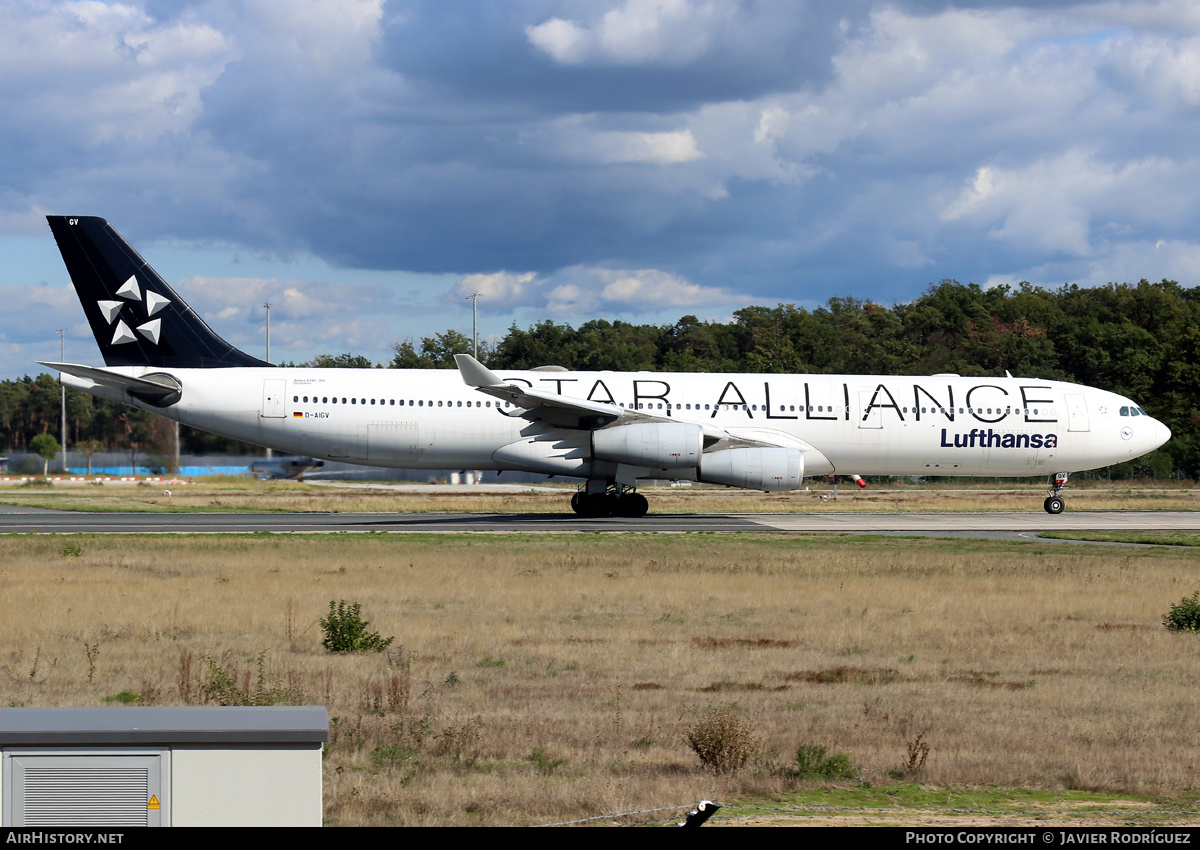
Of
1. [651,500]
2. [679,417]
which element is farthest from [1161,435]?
[651,500]

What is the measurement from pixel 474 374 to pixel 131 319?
Result: 1002cm

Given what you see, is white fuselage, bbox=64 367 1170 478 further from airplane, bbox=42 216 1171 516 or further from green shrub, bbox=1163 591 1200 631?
green shrub, bbox=1163 591 1200 631

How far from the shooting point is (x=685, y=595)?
1562 cm

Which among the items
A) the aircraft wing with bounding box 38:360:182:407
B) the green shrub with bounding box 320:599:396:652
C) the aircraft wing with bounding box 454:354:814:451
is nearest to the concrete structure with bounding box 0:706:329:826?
the green shrub with bounding box 320:599:396:652

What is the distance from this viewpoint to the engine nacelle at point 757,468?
1074 inches

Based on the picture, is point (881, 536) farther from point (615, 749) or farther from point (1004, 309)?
point (1004, 309)

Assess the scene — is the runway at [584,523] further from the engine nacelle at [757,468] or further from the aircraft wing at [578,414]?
the aircraft wing at [578,414]

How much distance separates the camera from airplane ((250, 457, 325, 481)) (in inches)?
2232

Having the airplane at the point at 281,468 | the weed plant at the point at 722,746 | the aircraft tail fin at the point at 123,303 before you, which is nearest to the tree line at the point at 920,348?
the airplane at the point at 281,468

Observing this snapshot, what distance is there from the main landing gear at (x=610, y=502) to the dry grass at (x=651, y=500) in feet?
11.8

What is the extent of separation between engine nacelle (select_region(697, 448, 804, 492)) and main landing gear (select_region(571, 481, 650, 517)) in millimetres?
2761

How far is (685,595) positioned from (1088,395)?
21242 millimetres

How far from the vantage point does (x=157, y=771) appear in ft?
13.4
